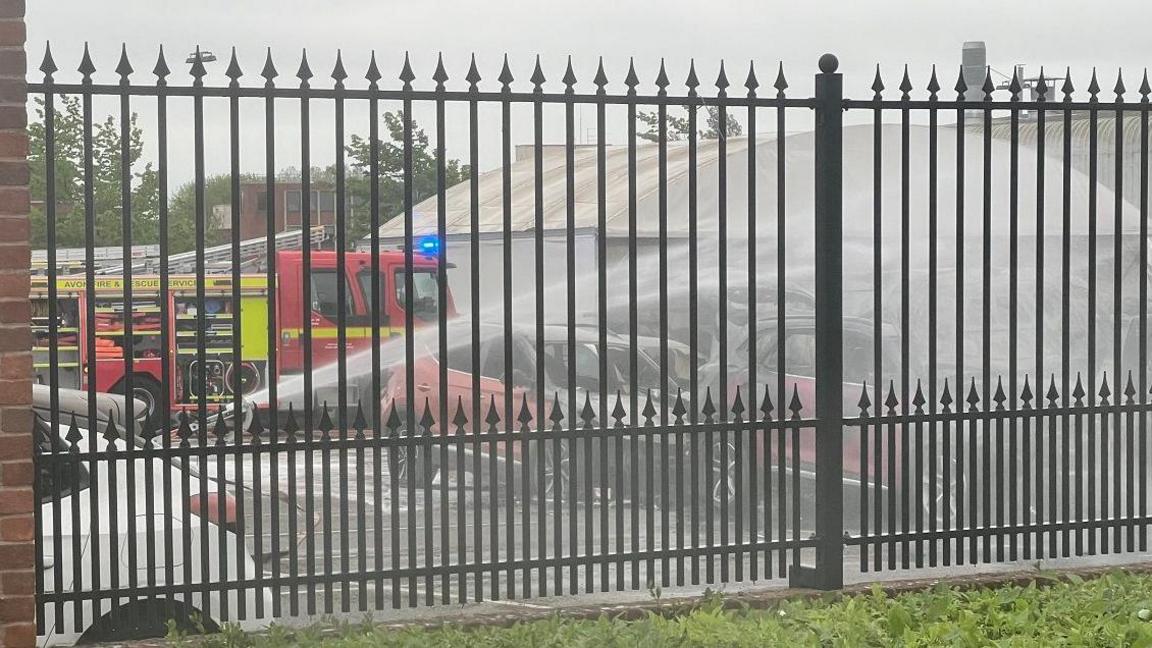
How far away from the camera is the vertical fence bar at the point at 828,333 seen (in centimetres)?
669

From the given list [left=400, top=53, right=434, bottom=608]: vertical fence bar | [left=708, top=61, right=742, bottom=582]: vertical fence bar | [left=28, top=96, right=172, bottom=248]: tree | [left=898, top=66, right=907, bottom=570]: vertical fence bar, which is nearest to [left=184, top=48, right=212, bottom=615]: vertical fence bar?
[left=400, top=53, right=434, bottom=608]: vertical fence bar

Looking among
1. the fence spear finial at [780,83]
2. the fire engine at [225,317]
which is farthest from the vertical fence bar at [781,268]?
the fire engine at [225,317]

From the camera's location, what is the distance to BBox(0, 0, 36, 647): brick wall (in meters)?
5.27

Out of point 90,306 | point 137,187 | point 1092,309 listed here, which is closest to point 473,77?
point 90,306

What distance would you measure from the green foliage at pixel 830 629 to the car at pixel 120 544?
31 centimetres

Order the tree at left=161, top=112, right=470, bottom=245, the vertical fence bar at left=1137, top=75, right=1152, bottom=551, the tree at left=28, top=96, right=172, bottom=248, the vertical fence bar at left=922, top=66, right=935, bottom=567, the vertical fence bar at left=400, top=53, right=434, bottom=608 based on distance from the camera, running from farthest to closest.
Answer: the tree at left=28, top=96, right=172, bottom=248 → the tree at left=161, top=112, right=470, bottom=245 → the vertical fence bar at left=1137, top=75, right=1152, bottom=551 → the vertical fence bar at left=922, top=66, right=935, bottom=567 → the vertical fence bar at left=400, top=53, right=434, bottom=608

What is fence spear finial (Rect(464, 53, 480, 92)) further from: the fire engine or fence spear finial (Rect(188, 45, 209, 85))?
the fire engine

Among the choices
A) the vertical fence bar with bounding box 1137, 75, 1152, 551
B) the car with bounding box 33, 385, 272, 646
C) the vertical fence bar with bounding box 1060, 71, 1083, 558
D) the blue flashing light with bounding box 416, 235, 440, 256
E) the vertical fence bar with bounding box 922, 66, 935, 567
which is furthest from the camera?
the blue flashing light with bounding box 416, 235, 440, 256

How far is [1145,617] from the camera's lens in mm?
6184

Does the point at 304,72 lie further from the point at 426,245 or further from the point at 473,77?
the point at 426,245

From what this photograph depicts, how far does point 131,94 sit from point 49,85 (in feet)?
0.96

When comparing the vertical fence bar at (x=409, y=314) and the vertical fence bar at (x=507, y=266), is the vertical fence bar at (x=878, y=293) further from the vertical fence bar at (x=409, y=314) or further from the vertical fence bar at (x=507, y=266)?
the vertical fence bar at (x=409, y=314)

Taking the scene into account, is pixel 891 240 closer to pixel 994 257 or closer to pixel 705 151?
pixel 994 257

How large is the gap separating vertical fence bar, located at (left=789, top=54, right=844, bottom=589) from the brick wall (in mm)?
3343
